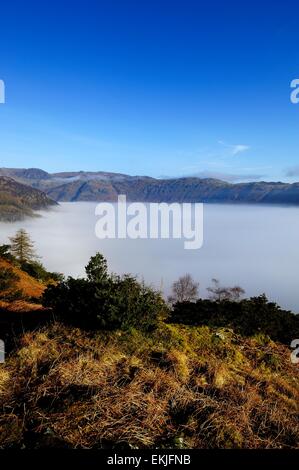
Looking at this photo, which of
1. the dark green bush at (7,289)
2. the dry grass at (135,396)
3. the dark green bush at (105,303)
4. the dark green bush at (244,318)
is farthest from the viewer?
the dark green bush at (7,289)

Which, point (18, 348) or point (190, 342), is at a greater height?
point (18, 348)

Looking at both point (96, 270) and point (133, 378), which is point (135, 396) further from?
point (96, 270)

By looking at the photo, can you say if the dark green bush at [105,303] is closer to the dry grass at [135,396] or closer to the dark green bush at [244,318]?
the dry grass at [135,396]

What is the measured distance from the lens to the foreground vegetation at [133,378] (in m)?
5.61

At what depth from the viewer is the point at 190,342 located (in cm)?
991

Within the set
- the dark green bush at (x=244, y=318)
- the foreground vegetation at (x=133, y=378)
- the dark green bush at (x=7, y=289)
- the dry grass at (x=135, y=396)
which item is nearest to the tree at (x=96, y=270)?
the foreground vegetation at (x=133, y=378)

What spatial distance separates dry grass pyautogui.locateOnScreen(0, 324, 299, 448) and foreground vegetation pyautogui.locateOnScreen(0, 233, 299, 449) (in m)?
0.02

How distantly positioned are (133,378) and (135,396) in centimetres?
68

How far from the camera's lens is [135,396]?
6.40m

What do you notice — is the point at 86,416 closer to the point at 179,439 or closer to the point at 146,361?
the point at 179,439

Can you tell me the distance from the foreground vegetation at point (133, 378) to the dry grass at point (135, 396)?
17mm

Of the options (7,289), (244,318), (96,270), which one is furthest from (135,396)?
(7,289)

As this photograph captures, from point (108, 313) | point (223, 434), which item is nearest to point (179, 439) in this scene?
point (223, 434)
